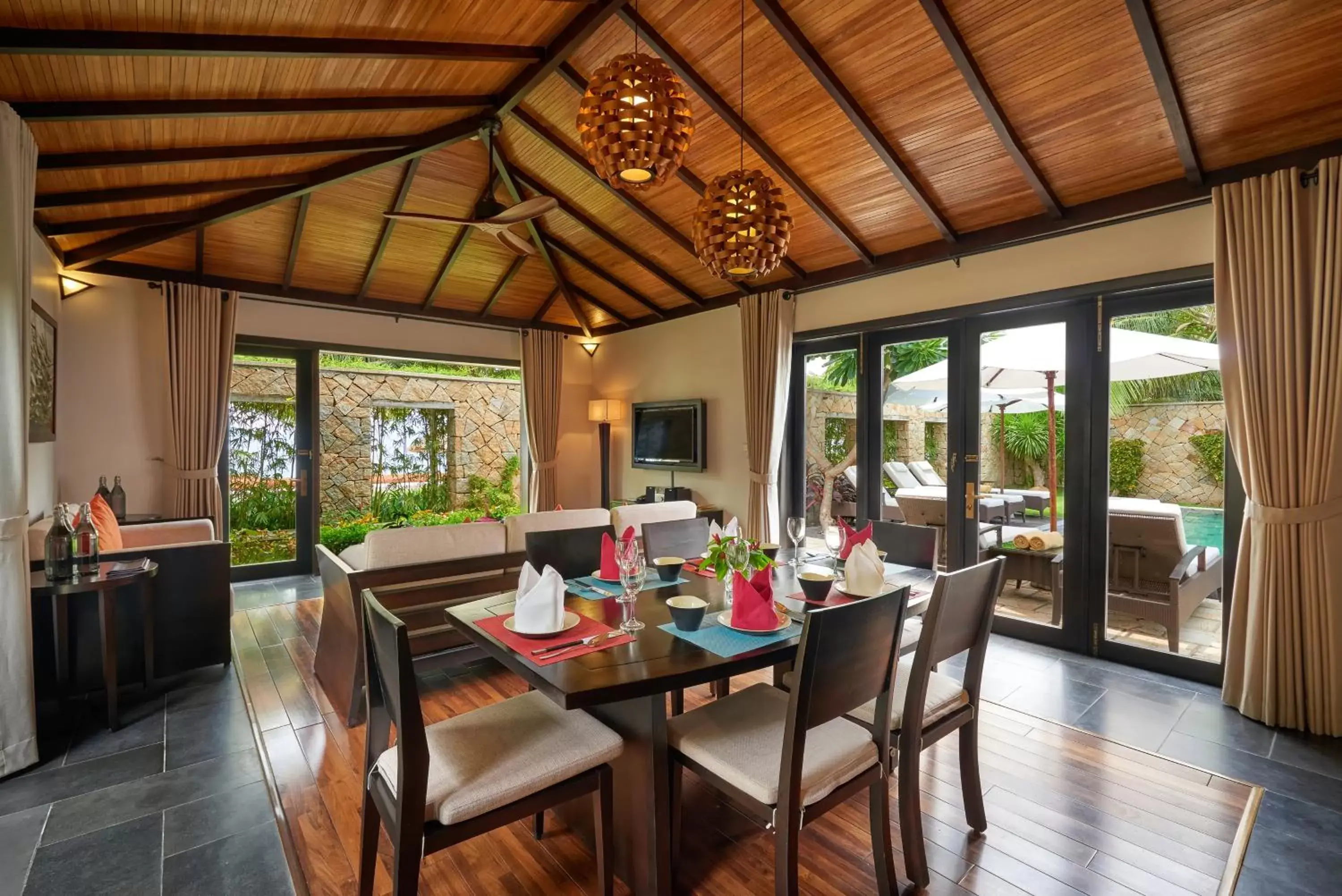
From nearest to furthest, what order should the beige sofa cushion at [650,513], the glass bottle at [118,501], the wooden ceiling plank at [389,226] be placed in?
the beige sofa cushion at [650,513]
the glass bottle at [118,501]
the wooden ceiling plank at [389,226]

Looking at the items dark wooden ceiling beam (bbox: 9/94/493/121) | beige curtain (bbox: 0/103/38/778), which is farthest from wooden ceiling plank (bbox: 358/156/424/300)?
beige curtain (bbox: 0/103/38/778)

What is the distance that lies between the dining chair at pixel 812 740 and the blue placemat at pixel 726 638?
7.5 inches

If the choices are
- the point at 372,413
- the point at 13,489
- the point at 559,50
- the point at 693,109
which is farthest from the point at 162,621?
the point at 693,109

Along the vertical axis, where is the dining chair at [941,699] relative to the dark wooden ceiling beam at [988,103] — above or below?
below

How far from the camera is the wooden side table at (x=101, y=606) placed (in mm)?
2533

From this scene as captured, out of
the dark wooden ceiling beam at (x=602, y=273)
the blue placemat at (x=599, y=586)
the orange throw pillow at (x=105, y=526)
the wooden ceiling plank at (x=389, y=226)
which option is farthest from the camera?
the dark wooden ceiling beam at (x=602, y=273)

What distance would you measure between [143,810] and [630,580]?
198 centimetres

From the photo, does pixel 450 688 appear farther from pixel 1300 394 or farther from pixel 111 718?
pixel 1300 394

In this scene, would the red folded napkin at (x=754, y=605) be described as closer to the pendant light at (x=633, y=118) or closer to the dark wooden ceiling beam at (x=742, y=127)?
the pendant light at (x=633, y=118)

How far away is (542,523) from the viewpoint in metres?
3.30

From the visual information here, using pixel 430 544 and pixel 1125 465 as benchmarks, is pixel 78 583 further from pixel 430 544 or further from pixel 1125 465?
pixel 1125 465

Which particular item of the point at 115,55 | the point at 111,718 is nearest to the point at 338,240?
the point at 115,55

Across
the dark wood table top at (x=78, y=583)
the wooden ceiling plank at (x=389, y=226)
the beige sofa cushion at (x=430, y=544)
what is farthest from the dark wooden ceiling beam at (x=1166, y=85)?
the dark wood table top at (x=78, y=583)

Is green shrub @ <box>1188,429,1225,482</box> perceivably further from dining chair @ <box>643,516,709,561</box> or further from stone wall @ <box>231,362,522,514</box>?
stone wall @ <box>231,362,522,514</box>
